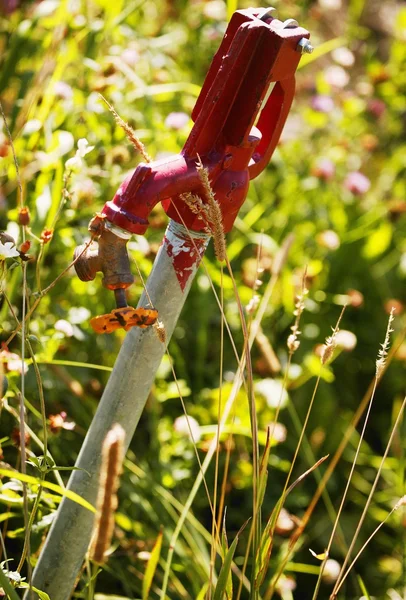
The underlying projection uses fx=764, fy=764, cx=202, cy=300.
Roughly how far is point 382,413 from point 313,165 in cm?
79

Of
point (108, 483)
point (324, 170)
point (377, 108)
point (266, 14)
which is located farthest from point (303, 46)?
point (377, 108)

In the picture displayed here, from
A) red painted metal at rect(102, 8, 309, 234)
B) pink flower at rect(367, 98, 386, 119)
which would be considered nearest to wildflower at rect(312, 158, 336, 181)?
pink flower at rect(367, 98, 386, 119)

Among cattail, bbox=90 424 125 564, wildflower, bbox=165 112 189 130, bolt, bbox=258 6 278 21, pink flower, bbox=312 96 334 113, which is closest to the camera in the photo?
cattail, bbox=90 424 125 564

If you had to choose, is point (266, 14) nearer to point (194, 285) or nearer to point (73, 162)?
point (73, 162)

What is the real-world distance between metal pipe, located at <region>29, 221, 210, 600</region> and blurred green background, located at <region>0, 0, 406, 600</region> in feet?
0.22

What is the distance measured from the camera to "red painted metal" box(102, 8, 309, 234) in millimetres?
915

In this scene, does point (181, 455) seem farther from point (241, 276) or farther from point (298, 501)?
point (241, 276)

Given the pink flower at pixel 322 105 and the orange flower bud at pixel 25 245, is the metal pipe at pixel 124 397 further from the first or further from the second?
the pink flower at pixel 322 105

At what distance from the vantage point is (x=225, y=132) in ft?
3.17

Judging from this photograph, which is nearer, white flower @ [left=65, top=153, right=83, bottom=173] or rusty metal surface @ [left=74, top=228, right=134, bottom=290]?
rusty metal surface @ [left=74, top=228, right=134, bottom=290]

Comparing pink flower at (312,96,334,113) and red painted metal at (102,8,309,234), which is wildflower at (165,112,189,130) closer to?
pink flower at (312,96,334,113)

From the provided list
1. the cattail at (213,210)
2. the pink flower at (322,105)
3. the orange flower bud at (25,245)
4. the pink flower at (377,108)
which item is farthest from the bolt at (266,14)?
the pink flower at (377,108)

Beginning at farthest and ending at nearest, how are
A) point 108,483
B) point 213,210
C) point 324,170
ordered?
1. point 324,170
2. point 213,210
3. point 108,483

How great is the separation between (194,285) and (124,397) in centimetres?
86
